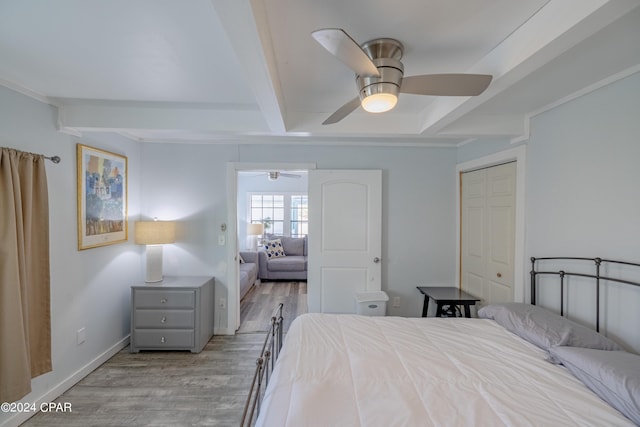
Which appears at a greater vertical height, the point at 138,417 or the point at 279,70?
the point at 279,70

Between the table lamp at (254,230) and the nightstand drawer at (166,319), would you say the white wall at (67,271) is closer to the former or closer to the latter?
the nightstand drawer at (166,319)

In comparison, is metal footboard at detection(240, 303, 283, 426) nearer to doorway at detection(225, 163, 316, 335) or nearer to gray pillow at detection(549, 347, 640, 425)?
doorway at detection(225, 163, 316, 335)

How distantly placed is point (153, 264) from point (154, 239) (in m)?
0.30

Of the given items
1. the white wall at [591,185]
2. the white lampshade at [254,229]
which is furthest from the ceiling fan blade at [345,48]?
the white lampshade at [254,229]

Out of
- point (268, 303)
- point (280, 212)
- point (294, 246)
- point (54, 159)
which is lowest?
point (268, 303)

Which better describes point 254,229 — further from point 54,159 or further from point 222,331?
point 54,159

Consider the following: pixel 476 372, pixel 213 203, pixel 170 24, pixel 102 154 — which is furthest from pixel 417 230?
pixel 102 154

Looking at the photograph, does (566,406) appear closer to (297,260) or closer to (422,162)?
(422,162)

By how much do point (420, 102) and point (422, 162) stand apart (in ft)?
4.34

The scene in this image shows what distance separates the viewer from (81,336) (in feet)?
8.38

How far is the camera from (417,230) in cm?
352

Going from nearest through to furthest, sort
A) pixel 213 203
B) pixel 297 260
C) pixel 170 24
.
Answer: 1. pixel 170 24
2. pixel 213 203
3. pixel 297 260

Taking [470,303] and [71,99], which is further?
[470,303]

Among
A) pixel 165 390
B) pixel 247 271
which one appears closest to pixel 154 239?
pixel 165 390
